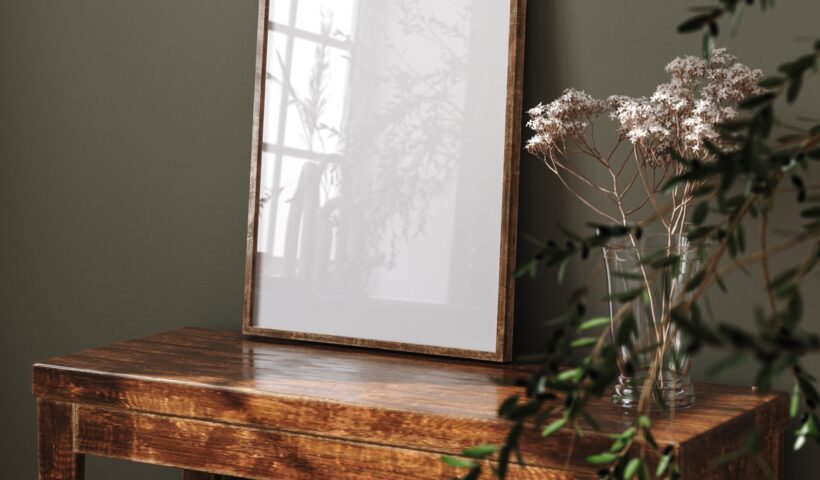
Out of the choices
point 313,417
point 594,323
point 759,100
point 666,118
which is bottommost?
point 313,417

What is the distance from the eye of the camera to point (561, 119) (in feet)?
6.29

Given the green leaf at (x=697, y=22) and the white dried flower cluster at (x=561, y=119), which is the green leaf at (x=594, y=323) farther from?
the white dried flower cluster at (x=561, y=119)

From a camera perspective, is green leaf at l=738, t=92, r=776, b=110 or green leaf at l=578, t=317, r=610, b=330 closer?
green leaf at l=738, t=92, r=776, b=110

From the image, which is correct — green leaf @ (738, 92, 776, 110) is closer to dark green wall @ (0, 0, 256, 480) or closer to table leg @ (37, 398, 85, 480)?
table leg @ (37, 398, 85, 480)

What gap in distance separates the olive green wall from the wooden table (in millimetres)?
458

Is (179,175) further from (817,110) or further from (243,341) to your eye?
(817,110)

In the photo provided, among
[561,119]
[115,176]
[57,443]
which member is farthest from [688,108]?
[115,176]

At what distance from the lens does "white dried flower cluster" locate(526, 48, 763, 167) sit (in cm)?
173

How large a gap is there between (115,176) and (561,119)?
1305 millimetres

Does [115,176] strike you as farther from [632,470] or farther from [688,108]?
[632,470]

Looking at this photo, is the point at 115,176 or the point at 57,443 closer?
the point at 57,443

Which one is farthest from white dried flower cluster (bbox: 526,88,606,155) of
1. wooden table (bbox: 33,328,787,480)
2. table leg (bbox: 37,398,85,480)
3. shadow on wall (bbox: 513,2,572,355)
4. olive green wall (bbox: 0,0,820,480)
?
table leg (bbox: 37,398,85,480)

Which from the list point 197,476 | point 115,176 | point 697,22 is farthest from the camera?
point 115,176

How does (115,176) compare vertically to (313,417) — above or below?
above
